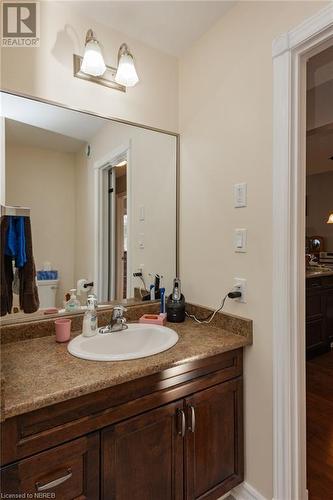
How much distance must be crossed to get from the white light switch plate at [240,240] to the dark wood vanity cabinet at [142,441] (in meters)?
0.51

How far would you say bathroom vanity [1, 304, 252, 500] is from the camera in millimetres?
871

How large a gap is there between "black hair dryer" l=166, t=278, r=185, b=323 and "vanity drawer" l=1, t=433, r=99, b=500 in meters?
0.79

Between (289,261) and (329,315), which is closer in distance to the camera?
(289,261)

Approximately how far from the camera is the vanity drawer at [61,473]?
84 cm

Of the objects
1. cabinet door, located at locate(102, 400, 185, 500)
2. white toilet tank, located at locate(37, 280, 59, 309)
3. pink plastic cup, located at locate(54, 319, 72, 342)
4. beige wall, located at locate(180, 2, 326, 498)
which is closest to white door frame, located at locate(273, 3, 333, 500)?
beige wall, located at locate(180, 2, 326, 498)

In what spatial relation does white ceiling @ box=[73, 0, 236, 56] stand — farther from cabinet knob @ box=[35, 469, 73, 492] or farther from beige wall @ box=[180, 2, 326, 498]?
cabinet knob @ box=[35, 469, 73, 492]

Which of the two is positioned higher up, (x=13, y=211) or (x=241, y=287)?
(x=13, y=211)

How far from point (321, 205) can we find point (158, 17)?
4.58 m

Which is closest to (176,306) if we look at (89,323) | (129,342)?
(129,342)

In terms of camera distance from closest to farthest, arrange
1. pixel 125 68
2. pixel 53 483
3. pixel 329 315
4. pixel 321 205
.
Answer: pixel 53 483
pixel 125 68
pixel 329 315
pixel 321 205

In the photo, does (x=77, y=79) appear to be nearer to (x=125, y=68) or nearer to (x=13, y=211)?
(x=125, y=68)

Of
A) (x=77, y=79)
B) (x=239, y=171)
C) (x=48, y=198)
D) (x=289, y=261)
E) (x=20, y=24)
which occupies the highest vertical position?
(x=20, y=24)

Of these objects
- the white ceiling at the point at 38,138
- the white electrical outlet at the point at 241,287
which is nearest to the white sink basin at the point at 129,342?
the white electrical outlet at the point at 241,287

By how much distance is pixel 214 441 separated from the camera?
1.29m
